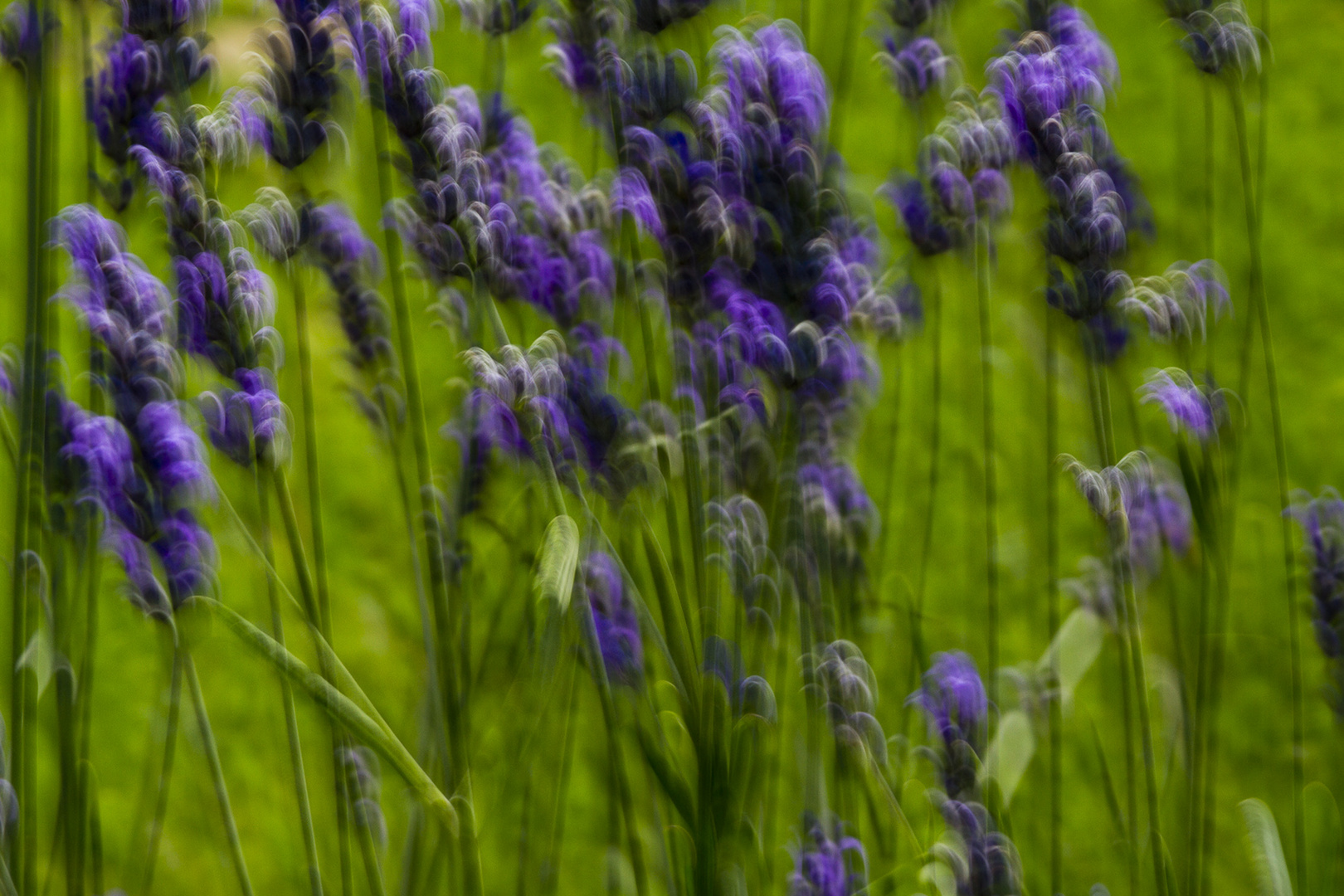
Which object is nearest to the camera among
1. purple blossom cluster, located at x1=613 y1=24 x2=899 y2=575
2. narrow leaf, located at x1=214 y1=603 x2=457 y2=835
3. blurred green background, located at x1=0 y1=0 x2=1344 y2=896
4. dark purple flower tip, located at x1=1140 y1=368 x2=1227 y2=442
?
narrow leaf, located at x1=214 y1=603 x2=457 y2=835

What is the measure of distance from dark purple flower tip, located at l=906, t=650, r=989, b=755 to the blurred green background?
0.15 meters

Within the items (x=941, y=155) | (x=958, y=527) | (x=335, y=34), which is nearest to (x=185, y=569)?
(x=335, y=34)

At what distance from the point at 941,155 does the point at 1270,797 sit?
0.79 meters

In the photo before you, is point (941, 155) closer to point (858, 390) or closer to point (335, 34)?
point (858, 390)

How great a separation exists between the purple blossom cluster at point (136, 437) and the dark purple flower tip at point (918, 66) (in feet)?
1.73

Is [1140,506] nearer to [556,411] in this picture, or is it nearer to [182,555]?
[556,411]

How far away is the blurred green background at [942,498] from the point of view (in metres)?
1.01

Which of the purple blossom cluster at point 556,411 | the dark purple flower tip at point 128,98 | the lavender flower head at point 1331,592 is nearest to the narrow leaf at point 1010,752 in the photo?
the lavender flower head at point 1331,592

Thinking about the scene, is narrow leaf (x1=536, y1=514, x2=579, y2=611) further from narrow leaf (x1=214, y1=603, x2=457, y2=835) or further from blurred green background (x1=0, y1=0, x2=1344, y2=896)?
blurred green background (x1=0, y1=0, x2=1344, y2=896)

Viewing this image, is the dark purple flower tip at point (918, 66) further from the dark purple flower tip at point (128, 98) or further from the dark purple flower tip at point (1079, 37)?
the dark purple flower tip at point (128, 98)

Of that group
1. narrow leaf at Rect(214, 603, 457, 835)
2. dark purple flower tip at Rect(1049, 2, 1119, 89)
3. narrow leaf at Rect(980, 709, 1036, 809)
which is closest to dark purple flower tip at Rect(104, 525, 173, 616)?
narrow leaf at Rect(214, 603, 457, 835)

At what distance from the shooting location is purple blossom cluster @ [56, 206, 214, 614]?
0.52 m

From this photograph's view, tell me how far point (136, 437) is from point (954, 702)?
52 cm

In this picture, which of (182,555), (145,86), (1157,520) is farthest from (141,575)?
(1157,520)
